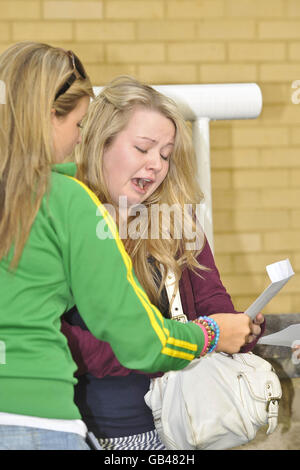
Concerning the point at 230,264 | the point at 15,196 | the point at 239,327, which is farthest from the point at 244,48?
the point at 15,196

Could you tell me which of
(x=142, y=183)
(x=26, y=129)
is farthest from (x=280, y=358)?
(x=26, y=129)

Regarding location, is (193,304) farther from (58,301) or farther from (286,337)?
(58,301)

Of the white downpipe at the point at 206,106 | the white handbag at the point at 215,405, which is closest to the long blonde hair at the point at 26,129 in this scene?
the white handbag at the point at 215,405

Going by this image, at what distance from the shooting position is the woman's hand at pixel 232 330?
130 cm

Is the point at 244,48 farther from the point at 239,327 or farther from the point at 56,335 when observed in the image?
the point at 56,335

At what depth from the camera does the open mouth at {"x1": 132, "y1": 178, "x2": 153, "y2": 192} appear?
5.42 ft

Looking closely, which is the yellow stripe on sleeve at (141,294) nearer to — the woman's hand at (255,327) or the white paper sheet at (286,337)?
the woman's hand at (255,327)

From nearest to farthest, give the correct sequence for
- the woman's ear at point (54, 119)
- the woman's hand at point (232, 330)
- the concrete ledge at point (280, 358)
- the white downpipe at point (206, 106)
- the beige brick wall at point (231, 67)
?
the woman's ear at point (54, 119), the woman's hand at point (232, 330), the white downpipe at point (206, 106), the concrete ledge at point (280, 358), the beige brick wall at point (231, 67)

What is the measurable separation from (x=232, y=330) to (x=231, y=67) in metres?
2.33

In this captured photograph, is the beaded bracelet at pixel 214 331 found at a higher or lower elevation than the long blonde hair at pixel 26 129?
lower

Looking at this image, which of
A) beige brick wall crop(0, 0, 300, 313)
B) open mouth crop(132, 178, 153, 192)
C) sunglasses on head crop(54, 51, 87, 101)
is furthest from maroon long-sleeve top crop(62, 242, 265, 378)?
beige brick wall crop(0, 0, 300, 313)

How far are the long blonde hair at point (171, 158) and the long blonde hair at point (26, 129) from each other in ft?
1.60

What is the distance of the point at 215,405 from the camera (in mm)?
1348

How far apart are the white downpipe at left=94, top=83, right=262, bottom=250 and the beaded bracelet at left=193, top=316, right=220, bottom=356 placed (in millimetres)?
1075
